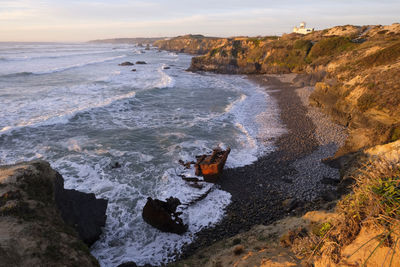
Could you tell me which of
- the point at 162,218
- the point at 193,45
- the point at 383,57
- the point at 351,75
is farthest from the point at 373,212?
the point at 193,45

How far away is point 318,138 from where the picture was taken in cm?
1675

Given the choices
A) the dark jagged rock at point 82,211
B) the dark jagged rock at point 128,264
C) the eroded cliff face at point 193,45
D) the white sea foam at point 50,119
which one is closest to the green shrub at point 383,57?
the dark jagged rock at point 128,264

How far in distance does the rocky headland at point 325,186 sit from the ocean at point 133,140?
1.38 meters

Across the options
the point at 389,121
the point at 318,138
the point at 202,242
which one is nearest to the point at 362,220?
the point at 202,242

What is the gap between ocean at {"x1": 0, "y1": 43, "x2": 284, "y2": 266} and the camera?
963cm

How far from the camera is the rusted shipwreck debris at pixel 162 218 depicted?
9109 millimetres

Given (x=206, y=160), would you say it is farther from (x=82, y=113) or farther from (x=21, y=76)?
(x=21, y=76)

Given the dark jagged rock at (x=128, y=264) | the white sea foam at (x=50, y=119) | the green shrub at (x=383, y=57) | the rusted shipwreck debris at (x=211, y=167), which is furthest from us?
the green shrub at (x=383, y=57)

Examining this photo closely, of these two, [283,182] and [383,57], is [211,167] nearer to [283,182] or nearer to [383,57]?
[283,182]

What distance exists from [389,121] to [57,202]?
1732 centimetres

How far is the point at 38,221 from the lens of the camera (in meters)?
5.58

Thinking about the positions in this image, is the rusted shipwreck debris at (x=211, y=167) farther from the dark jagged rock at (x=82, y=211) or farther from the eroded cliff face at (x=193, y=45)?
the eroded cliff face at (x=193, y=45)

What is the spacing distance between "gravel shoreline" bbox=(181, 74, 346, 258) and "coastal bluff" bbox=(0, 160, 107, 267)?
405 cm

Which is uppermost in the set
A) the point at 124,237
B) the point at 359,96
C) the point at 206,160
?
the point at 359,96
